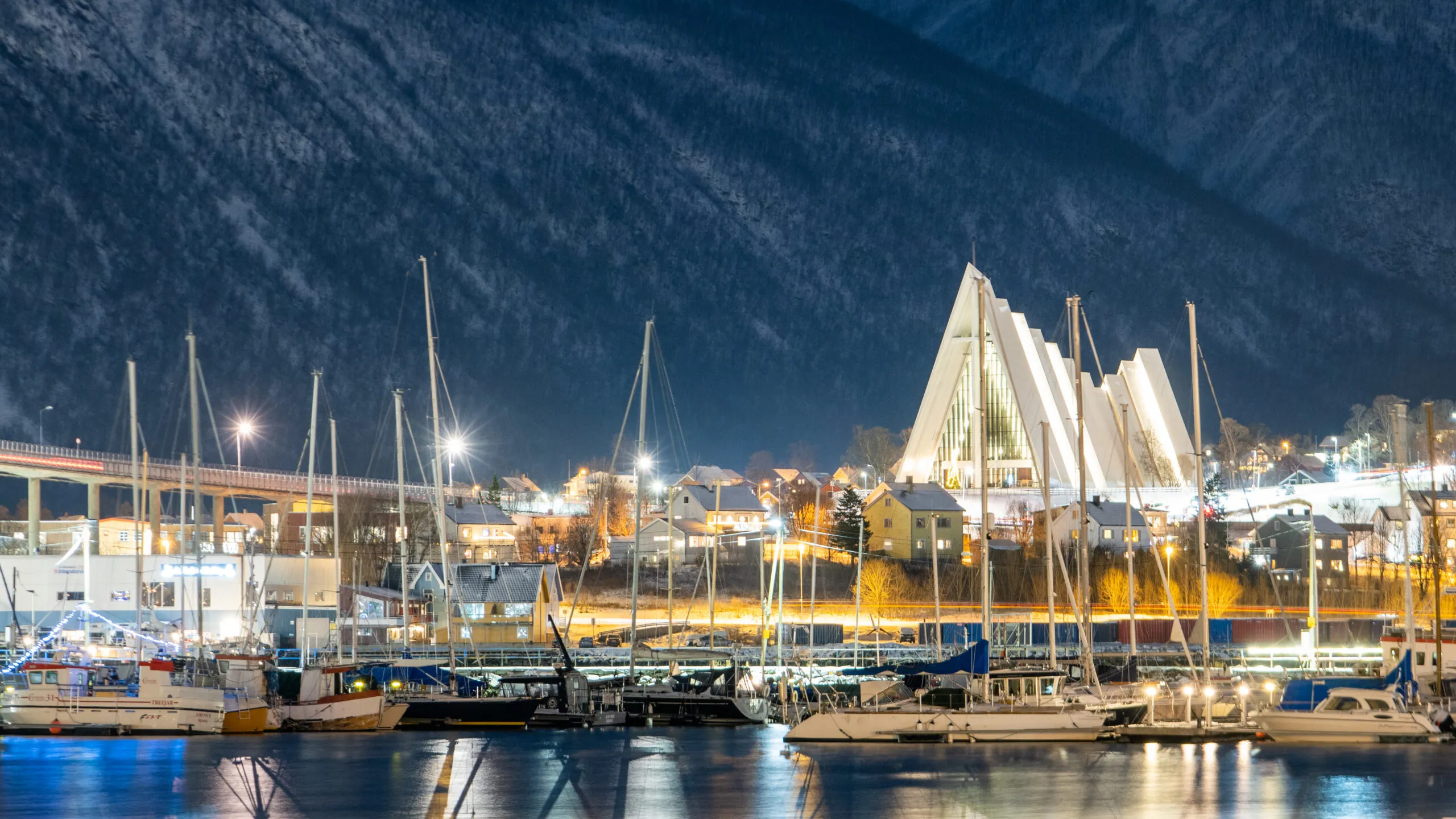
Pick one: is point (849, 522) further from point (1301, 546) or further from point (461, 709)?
point (461, 709)

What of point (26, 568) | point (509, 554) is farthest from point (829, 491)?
point (26, 568)

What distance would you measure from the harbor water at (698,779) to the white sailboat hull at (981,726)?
266mm

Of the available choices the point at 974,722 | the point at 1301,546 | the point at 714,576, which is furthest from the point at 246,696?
the point at 1301,546

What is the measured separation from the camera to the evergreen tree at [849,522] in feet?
222

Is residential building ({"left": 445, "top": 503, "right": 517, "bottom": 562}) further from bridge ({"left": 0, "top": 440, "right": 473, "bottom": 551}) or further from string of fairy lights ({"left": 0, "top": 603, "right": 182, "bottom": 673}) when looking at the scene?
string of fairy lights ({"left": 0, "top": 603, "right": 182, "bottom": 673})

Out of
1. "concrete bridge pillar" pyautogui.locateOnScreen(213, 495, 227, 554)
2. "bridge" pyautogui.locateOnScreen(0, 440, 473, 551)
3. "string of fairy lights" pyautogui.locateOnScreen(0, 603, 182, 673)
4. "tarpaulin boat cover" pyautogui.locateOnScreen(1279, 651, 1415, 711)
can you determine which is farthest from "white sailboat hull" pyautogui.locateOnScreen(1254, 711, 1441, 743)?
"bridge" pyautogui.locateOnScreen(0, 440, 473, 551)

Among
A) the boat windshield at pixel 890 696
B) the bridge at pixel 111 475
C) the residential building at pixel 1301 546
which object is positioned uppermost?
the bridge at pixel 111 475

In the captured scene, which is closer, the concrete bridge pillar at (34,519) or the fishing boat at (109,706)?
the fishing boat at (109,706)

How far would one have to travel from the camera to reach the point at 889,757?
1205 inches

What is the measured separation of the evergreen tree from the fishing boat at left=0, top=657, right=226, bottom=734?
1381 inches

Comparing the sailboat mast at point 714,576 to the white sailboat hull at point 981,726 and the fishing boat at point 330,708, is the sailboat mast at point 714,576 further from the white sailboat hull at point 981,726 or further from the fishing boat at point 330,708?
the white sailboat hull at point 981,726

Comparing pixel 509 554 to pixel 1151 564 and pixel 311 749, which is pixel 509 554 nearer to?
pixel 1151 564

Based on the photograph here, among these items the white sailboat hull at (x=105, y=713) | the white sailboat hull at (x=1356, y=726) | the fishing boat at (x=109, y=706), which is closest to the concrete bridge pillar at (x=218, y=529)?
the fishing boat at (x=109, y=706)

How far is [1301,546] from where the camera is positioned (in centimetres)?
7094
